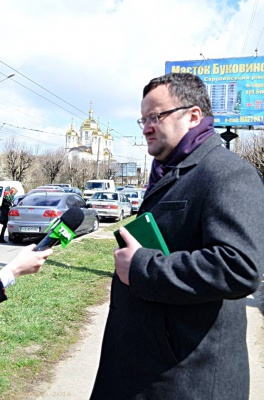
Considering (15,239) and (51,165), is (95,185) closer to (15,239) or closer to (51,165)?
(15,239)

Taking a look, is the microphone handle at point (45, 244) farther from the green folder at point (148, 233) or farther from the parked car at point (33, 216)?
the parked car at point (33, 216)

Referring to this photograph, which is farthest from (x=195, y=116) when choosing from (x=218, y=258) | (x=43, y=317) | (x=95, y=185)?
(x=95, y=185)

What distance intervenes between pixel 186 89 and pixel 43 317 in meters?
3.76

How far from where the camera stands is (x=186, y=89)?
166cm

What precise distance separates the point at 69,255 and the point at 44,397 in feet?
20.1

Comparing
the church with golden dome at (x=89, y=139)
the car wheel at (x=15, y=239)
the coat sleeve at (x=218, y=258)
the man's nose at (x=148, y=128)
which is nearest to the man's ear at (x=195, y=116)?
the man's nose at (x=148, y=128)

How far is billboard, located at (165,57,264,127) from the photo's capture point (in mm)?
14531

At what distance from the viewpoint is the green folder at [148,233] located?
1.50 meters

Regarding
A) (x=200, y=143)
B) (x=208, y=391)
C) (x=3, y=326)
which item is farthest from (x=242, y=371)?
(x=3, y=326)

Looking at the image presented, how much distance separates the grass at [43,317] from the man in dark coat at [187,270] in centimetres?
193

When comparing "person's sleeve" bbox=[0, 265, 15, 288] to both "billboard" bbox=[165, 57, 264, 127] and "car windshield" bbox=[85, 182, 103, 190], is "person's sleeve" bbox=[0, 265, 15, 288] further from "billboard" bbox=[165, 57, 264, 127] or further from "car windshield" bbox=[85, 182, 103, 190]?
"car windshield" bbox=[85, 182, 103, 190]

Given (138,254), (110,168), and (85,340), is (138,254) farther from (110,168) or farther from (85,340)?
(110,168)

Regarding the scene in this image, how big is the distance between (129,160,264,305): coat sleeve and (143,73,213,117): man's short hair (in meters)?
0.38

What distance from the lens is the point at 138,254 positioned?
1.46m
